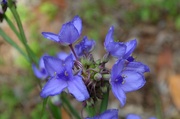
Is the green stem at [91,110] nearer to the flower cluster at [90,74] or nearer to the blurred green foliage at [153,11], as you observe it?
the flower cluster at [90,74]

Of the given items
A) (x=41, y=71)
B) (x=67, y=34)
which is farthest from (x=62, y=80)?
(x=41, y=71)

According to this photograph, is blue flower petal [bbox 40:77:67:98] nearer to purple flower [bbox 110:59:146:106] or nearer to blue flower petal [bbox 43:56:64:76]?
blue flower petal [bbox 43:56:64:76]

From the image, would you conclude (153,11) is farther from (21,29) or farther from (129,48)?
(129,48)

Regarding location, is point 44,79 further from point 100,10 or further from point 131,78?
point 100,10

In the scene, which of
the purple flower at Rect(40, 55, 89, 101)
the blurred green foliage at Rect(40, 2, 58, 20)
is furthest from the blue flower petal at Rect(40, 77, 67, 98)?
the blurred green foliage at Rect(40, 2, 58, 20)

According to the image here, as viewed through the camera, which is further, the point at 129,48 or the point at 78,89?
the point at 129,48

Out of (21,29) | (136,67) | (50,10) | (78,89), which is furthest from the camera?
(50,10)

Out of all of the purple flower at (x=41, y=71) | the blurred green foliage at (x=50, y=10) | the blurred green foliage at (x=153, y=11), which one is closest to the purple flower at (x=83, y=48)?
the purple flower at (x=41, y=71)
